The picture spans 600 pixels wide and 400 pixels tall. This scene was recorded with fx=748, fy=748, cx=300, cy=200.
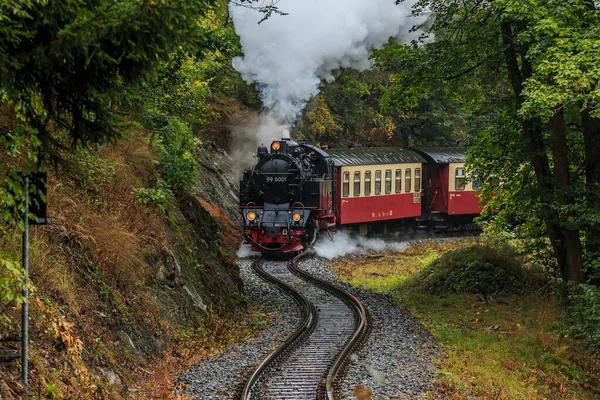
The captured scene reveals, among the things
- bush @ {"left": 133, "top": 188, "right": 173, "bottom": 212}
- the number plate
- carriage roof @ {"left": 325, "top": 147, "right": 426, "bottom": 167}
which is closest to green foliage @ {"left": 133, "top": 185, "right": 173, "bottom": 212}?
bush @ {"left": 133, "top": 188, "right": 173, "bottom": 212}

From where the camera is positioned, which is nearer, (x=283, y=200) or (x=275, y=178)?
(x=275, y=178)

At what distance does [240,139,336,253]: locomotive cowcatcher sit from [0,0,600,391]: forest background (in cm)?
344

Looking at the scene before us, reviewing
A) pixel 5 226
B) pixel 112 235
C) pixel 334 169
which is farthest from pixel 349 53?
pixel 5 226

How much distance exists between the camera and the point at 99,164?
1166cm

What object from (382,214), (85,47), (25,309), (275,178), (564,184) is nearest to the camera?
(85,47)

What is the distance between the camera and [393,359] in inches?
427

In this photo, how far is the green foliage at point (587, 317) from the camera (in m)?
12.3

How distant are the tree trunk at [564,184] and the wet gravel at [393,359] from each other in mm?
3459

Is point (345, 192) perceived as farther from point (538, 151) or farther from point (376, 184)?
A: point (538, 151)

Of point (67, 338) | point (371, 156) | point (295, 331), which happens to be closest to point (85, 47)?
point (67, 338)

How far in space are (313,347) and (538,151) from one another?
6.46 m

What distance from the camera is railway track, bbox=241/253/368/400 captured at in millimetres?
9227

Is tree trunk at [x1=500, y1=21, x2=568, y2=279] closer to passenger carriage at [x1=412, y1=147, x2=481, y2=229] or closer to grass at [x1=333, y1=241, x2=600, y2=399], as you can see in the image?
grass at [x1=333, y1=241, x2=600, y2=399]

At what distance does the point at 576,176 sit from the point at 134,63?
40.6ft
